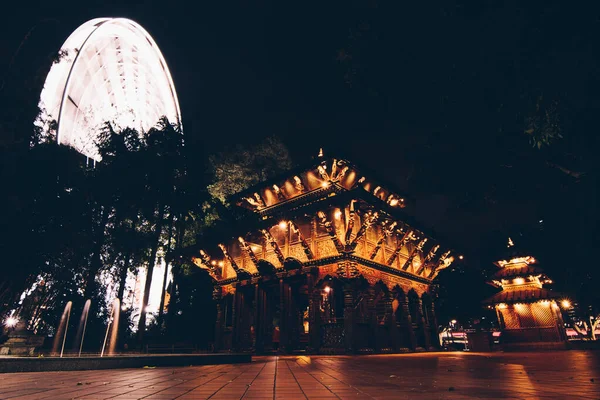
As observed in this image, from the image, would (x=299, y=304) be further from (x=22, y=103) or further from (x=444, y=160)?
(x=22, y=103)

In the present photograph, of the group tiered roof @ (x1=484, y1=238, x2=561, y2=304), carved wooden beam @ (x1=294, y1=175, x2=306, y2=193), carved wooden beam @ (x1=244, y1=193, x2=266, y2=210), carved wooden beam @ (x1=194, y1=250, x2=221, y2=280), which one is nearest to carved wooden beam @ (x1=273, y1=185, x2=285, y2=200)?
carved wooden beam @ (x1=294, y1=175, x2=306, y2=193)

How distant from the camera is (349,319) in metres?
14.2

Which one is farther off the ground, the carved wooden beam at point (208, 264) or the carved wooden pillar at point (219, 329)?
the carved wooden beam at point (208, 264)

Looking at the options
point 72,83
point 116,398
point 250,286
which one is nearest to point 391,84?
point 116,398

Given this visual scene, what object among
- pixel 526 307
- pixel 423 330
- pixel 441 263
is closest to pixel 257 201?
pixel 423 330

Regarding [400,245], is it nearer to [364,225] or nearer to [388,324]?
[364,225]

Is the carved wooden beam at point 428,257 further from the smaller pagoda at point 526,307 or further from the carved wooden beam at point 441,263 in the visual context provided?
the smaller pagoda at point 526,307

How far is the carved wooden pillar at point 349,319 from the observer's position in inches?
541

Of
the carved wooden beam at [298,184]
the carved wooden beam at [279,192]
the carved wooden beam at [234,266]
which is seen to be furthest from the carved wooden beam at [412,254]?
the carved wooden beam at [234,266]

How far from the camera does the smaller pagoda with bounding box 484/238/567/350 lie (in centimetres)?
1917

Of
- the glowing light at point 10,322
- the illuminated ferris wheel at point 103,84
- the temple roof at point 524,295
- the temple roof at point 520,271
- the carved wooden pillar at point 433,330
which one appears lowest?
the carved wooden pillar at point 433,330

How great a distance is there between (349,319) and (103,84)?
1341 inches

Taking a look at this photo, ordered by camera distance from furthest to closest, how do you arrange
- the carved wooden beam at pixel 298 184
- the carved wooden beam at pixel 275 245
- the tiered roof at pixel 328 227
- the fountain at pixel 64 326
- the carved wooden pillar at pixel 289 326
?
the carved wooden beam at pixel 298 184 < the fountain at pixel 64 326 < the carved wooden beam at pixel 275 245 < the carved wooden pillar at pixel 289 326 < the tiered roof at pixel 328 227

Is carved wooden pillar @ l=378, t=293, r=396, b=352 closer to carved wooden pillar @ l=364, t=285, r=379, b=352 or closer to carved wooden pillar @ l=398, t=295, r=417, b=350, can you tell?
carved wooden pillar @ l=364, t=285, r=379, b=352
